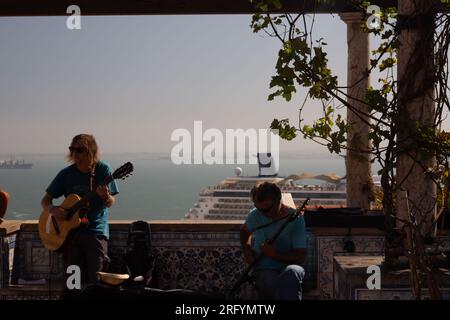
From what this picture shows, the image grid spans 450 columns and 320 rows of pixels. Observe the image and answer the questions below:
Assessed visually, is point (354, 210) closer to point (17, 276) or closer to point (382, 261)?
point (382, 261)

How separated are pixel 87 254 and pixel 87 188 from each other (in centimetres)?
48

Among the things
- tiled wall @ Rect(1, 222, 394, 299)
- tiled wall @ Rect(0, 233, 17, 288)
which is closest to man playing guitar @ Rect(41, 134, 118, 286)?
tiled wall @ Rect(1, 222, 394, 299)

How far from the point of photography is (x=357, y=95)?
5.98m

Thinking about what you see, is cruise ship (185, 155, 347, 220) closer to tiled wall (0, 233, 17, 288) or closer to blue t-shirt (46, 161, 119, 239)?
tiled wall (0, 233, 17, 288)

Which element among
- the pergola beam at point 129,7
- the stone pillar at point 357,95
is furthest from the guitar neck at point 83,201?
the stone pillar at point 357,95

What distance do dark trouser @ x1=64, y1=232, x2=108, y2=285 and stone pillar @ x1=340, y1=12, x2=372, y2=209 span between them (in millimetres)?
2425

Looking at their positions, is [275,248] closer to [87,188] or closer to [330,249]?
[330,249]

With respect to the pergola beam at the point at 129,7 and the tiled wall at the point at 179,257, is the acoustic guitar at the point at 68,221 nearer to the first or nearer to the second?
the tiled wall at the point at 179,257

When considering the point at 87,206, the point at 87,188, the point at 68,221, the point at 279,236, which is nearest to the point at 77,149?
the point at 87,188

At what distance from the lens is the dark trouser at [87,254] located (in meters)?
4.68

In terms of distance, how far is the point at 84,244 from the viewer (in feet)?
15.4

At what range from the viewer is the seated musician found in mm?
3766
